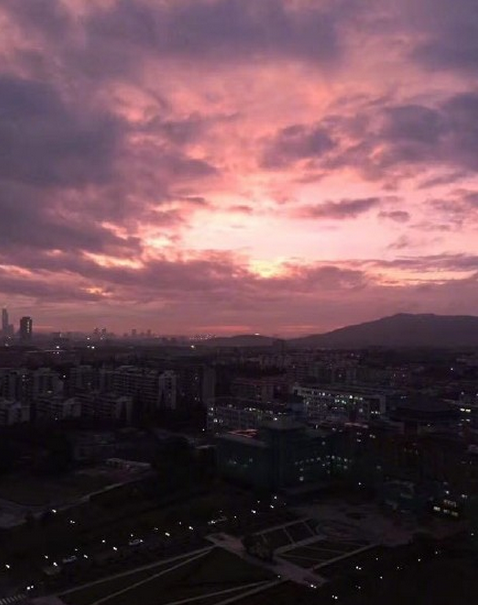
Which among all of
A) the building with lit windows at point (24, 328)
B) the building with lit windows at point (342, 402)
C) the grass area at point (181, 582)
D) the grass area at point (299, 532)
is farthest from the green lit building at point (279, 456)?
the building with lit windows at point (24, 328)

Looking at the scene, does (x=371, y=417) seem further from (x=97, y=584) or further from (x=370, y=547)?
(x=97, y=584)

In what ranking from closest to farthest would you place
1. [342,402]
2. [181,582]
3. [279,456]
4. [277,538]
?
[181,582]
[277,538]
[279,456]
[342,402]

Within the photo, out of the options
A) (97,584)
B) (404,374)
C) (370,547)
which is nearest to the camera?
(97,584)

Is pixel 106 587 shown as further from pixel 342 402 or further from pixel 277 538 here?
pixel 342 402

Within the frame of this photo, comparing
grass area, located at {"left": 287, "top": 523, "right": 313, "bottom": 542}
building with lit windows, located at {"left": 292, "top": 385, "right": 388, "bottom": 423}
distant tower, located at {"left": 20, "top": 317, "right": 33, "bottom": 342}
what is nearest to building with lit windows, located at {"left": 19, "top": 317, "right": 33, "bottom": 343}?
distant tower, located at {"left": 20, "top": 317, "right": 33, "bottom": 342}

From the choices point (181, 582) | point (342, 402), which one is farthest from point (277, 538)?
point (342, 402)

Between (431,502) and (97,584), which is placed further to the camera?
(431,502)

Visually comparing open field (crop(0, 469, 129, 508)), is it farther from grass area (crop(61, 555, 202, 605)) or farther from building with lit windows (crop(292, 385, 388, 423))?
building with lit windows (crop(292, 385, 388, 423))

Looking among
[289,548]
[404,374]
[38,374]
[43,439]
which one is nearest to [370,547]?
[289,548]

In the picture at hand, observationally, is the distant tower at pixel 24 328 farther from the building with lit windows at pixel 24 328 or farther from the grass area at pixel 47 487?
the grass area at pixel 47 487
